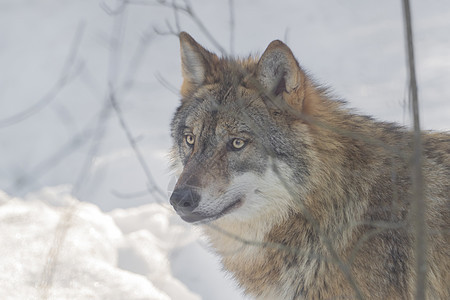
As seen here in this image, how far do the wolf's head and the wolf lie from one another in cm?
1

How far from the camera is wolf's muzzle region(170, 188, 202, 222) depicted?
4180 millimetres

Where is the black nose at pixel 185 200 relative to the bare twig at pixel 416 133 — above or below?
below

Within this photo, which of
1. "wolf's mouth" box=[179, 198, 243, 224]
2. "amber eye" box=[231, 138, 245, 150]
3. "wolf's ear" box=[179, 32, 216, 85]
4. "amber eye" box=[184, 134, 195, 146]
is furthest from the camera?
"wolf's ear" box=[179, 32, 216, 85]

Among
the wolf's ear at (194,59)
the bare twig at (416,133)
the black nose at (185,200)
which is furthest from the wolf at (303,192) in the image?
the bare twig at (416,133)

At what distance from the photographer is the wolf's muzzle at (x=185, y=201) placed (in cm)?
418

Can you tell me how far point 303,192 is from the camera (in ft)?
14.6

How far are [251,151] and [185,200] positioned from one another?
0.83 metres

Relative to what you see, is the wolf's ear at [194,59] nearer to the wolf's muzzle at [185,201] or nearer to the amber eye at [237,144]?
the amber eye at [237,144]

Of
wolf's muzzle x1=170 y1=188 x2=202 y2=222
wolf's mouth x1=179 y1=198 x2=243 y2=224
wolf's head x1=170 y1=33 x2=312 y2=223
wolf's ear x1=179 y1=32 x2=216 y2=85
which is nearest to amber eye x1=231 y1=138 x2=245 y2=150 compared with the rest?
wolf's head x1=170 y1=33 x2=312 y2=223

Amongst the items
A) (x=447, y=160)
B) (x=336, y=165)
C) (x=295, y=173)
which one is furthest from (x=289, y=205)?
(x=447, y=160)

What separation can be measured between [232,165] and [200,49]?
4.73 feet

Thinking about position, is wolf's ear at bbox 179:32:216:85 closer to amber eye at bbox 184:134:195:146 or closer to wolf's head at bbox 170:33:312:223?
wolf's head at bbox 170:33:312:223

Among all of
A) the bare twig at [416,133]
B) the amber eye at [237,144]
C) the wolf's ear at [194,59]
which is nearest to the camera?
the bare twig at [416,133]

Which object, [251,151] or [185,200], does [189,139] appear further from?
[185,200]
